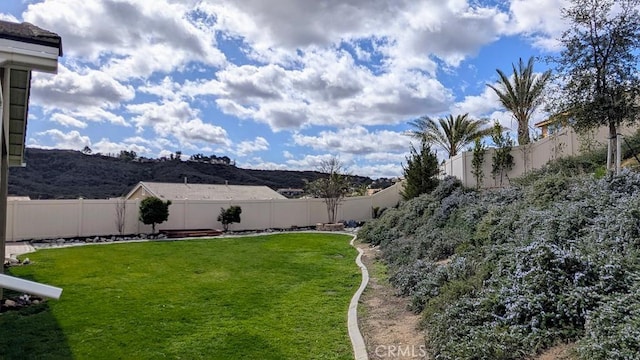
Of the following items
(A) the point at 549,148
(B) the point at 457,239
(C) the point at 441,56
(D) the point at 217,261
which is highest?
(C) the point at 441,56

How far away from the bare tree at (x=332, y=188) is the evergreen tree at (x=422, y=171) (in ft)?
21.4

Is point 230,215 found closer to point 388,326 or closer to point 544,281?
point 388,326

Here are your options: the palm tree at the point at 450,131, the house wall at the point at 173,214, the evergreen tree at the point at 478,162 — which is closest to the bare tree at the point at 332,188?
the house wall at the point at 173,214

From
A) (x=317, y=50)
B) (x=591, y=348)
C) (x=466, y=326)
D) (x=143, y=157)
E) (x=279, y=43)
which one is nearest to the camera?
(x=591, y=348)

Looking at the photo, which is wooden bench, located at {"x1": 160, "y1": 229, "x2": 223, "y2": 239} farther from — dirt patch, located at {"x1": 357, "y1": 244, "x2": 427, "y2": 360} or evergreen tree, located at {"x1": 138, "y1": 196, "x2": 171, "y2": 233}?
dirt patch, located at {"x1": 357, "y1": 244, "x2": 427, "y2": 360}

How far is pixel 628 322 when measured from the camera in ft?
10.6

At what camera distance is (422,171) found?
61.3 ft

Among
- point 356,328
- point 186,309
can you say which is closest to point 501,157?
point 356,328

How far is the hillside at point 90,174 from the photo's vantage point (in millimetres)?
27812

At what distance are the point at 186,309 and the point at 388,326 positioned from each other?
11.2 ft

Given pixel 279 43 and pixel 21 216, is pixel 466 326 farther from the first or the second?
pixel 21 216

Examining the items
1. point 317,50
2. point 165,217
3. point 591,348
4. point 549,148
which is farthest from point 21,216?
point 549,148

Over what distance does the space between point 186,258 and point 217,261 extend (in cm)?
117

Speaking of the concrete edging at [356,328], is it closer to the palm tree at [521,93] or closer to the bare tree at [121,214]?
the bare tree at [121,214]
